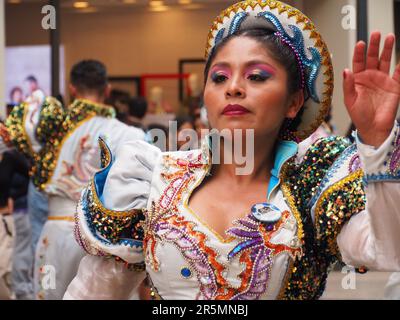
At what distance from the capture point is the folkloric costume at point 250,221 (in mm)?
2348

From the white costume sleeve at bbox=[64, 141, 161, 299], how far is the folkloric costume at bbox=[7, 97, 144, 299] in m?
2.84

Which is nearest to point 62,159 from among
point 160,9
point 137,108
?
point 137,108

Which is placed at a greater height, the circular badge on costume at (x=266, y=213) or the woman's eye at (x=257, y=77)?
the woman's eye at (x=257, y=77)

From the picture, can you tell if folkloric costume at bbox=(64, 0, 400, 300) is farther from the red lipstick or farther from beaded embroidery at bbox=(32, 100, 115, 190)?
beaded embroidery at bbox=(32, 100, 115, 190)

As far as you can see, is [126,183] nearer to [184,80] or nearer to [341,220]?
[341,220]

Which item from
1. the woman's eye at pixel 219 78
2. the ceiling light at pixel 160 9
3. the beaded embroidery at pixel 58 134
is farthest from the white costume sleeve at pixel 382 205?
the ceiling light at pixel 160 9

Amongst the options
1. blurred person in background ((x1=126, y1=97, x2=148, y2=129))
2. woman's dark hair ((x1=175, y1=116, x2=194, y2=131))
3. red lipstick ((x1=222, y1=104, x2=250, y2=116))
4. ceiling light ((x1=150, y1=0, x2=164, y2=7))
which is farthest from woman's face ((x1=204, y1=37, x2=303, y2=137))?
ceiling light ((x1=150, y1=0, x2=164, y2=7))

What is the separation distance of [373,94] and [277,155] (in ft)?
1.59

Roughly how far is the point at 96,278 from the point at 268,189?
1.76 feet

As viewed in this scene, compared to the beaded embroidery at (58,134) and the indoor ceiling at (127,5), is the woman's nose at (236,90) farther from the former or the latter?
the indoor ceiling at (127,5)

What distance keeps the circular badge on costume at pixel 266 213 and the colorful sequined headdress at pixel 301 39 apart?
273mm

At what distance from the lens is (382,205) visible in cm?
215

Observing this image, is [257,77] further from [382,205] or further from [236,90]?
[382,205]
